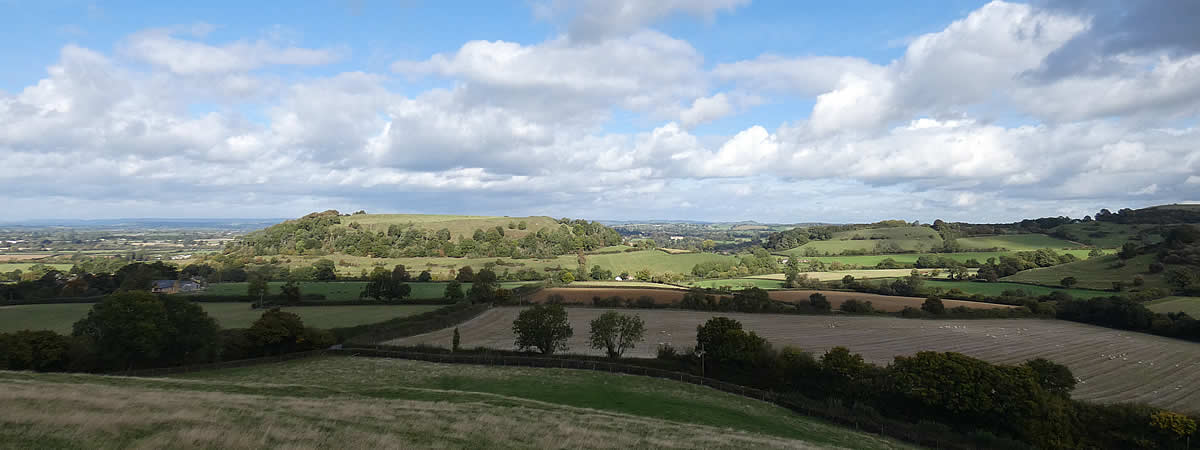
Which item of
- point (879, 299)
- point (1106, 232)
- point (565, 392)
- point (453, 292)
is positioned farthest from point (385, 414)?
point (1106, 232)

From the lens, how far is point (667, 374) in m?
40.1

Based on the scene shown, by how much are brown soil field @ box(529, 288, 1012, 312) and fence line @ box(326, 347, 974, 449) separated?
38.0 m

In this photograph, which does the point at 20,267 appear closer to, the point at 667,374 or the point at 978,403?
the point at 667,374

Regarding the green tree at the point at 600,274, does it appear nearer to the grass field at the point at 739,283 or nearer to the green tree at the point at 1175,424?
the grass field at the point at 739,283

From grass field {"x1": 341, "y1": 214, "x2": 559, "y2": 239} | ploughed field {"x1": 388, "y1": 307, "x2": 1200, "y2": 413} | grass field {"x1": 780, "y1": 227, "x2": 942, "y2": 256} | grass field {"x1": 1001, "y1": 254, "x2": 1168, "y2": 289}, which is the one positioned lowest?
ploughed field {"x1": 388, "y1": 307, "x2": 1200, "y2": 413}

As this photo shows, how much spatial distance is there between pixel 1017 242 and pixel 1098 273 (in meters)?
64.3

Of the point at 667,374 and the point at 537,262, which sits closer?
the point at 667,374

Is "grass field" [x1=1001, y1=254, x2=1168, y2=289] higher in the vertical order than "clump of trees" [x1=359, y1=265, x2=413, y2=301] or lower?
higher

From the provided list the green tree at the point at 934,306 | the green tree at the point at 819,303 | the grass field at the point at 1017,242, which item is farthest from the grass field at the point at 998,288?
the grass field at the point at 1017,242

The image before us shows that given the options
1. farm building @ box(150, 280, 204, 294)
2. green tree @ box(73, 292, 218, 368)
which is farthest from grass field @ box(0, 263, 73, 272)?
green tree @ box(73, 292, 218, 368)

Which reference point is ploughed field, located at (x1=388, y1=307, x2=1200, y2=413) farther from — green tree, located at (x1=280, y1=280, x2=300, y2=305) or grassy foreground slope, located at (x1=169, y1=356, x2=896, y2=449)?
green tree, located at (x1=280, y1=280, x2=300, y2=305)

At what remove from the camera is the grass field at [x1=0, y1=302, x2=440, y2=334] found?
5469 cm

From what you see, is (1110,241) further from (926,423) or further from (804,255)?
(926,423)

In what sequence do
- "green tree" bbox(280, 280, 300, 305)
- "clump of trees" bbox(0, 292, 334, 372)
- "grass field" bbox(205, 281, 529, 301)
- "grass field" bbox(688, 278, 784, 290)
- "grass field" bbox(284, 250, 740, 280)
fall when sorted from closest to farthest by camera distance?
"clump of trees" bbox(0, 292, 334, 372)
"green tree" bbox(280, 280, 300, 305)
"grass field" bbox(205, 281, 529, 301)
"grass field" bbox(688, 278, 784, 290)
"grass field" bbox(284, 250, 740, 280)
